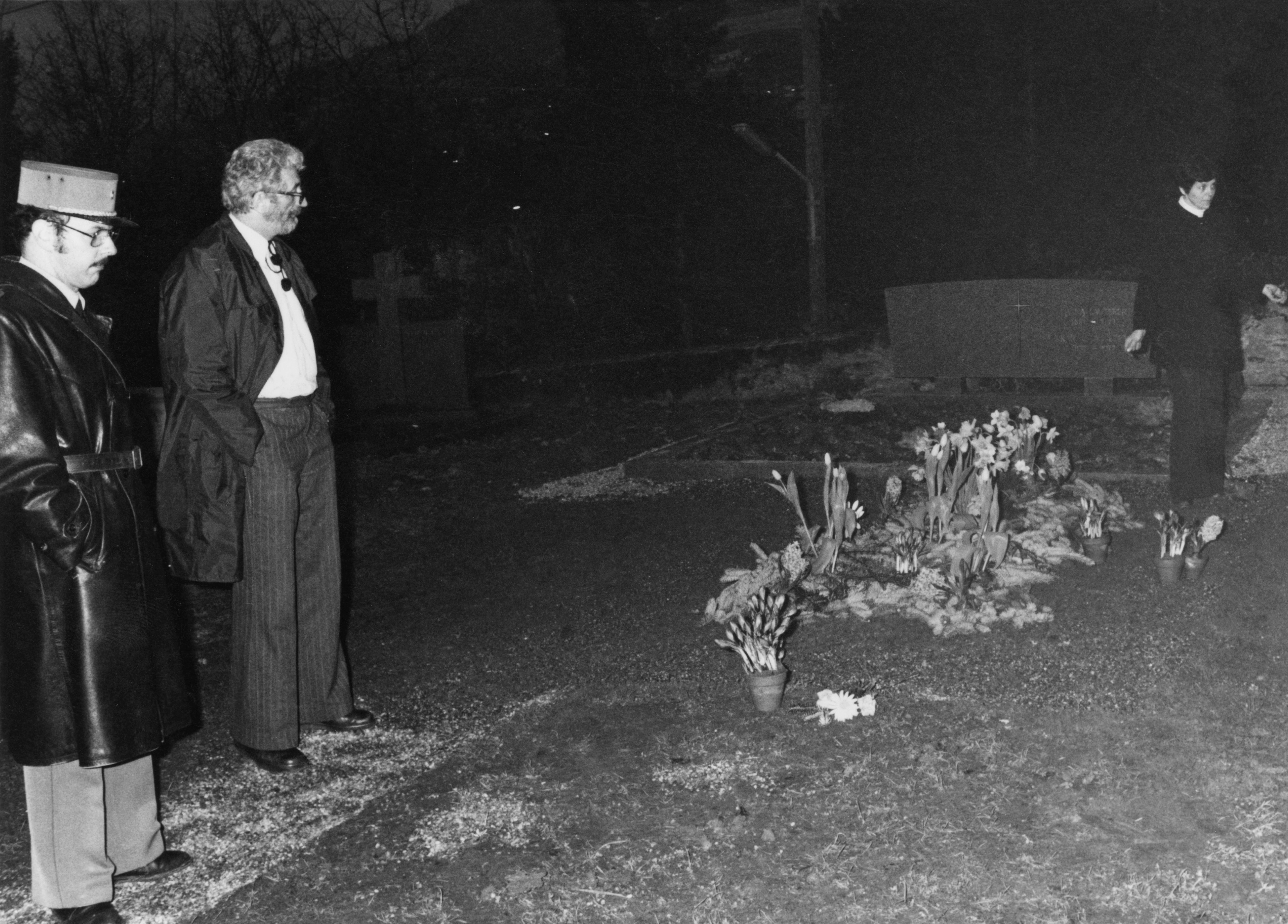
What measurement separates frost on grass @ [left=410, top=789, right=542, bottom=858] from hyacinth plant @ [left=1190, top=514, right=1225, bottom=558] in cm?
295

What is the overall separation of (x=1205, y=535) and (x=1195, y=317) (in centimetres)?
172

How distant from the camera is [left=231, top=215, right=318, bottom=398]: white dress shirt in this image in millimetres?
3914

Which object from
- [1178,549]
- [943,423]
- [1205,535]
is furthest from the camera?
[943,423]

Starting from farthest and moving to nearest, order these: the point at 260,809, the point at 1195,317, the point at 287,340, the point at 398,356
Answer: the point at 398,356 < the point at 1195,317 < the point at 287,340 < the point at 260,809

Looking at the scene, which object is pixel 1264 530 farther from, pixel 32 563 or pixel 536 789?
pixel 32 563

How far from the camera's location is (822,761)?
3699 mm

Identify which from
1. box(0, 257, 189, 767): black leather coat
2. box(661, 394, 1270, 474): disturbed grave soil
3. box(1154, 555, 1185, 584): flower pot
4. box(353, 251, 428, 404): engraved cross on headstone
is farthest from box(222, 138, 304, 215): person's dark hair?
box(353, 251, 428, 404): engraved cross on headstone

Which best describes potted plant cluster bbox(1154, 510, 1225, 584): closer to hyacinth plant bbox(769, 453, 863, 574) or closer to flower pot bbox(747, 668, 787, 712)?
hyacinth plant bbox(769, 453, 863, 574)

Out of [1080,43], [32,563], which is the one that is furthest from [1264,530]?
[1080,43]

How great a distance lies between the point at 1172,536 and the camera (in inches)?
204

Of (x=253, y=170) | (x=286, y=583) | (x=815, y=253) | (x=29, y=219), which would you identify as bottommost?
(x=286, y=583)

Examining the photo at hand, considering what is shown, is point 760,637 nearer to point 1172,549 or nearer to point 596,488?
point 1172,549

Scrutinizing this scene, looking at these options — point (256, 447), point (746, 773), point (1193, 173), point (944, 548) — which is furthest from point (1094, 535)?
point (256, 447)

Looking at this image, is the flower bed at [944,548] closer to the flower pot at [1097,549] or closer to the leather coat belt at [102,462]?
the flower pot at [1097,549]
